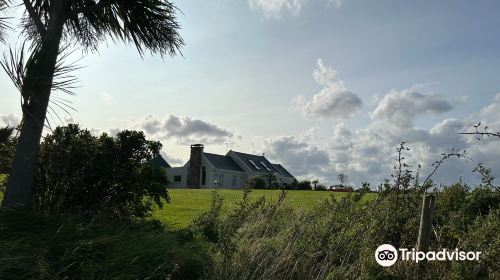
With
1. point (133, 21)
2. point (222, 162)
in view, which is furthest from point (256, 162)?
point (133, 21)

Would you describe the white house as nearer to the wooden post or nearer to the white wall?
the white wall

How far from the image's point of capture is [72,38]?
25.9 ft

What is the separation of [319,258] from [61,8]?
5047mm

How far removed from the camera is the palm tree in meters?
5.82

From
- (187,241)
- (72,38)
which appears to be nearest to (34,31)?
(72,38)

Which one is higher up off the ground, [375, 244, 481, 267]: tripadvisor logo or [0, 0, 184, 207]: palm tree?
[0, 0, 184, 207]: palm tree

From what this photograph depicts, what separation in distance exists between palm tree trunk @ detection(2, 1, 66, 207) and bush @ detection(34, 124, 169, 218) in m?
0.63

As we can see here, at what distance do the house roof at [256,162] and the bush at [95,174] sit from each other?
4967 centimetres

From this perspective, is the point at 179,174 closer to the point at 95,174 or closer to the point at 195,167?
the point at 195,167

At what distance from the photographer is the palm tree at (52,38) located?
5824mm

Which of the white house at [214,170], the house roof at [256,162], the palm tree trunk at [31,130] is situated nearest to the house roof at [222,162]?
the white house at [214,170]

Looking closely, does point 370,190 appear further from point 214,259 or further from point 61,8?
point 61,8

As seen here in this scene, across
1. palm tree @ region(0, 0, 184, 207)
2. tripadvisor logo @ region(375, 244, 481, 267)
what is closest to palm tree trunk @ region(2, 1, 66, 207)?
palm tree @ region(0, 0, 184, 207)

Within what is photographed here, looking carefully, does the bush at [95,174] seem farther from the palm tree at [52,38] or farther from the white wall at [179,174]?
the white wall at [179,174]
